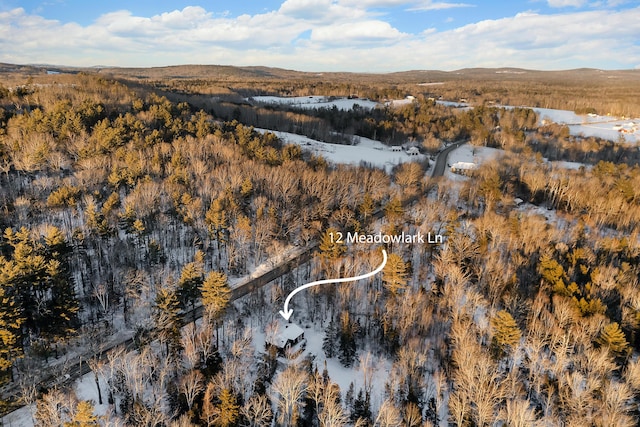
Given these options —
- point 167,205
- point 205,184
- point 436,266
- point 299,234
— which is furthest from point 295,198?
point 436,266

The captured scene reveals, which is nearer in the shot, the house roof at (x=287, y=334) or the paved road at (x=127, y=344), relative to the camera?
the paved road at (x=127, y=344)

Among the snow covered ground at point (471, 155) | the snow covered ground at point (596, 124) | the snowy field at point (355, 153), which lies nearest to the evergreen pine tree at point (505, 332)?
the snowy field at point (355, 153)

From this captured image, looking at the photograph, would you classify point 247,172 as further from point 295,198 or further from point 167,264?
point 167,264

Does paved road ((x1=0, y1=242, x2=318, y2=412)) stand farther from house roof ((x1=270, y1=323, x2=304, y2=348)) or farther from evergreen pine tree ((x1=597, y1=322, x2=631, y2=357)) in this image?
evergreen pine tree ((x1=597, y1=322, x2=631, y2=357))

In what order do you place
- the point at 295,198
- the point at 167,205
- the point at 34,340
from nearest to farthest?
the point at 34,340
the point at 167,205
the point at 295,198

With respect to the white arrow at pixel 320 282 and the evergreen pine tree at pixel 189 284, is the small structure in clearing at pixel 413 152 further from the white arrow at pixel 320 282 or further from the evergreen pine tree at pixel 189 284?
the evergreen pine tree at pixel 189 284

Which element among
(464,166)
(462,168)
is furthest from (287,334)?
(464,166)

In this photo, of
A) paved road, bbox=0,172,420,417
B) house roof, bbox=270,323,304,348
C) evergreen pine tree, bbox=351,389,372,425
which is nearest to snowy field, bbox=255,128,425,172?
paved road, bbox=0,172,420,417
